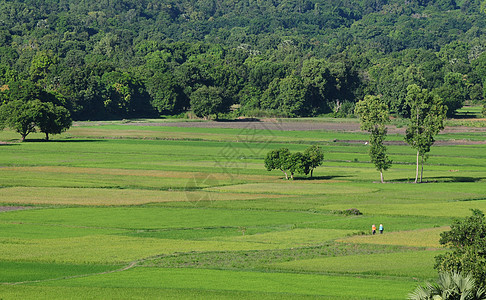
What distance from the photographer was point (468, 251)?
4250 centimetres

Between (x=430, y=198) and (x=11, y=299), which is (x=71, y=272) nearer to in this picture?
(x=11, y=299)

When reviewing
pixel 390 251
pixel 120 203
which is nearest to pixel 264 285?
pixel 390 251

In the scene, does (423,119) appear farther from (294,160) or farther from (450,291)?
(450,291)

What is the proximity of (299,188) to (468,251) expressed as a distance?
54087 mm

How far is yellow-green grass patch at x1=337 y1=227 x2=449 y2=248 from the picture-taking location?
63.7 metres

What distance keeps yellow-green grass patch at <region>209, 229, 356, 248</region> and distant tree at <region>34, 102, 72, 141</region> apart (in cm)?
9292

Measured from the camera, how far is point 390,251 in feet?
203

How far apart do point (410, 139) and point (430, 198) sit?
69.0ft

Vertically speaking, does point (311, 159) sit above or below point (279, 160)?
above

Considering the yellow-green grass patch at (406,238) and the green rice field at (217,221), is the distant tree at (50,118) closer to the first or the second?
the green rice field at (217,221)

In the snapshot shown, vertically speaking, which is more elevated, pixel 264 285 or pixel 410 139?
pixel 410 139

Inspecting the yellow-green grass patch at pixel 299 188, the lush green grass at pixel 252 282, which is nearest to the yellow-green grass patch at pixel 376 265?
the lush green grass at pixel 252 282

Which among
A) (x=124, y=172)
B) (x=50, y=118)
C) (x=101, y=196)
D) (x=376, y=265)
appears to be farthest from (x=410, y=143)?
(x=50, y=118)

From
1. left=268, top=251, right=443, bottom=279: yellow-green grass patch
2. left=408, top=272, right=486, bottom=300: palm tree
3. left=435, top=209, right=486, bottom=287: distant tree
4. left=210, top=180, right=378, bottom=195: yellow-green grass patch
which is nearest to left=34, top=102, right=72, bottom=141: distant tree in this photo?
left=210, top=180, right=378, bottom=195: yellow-green grass patch
